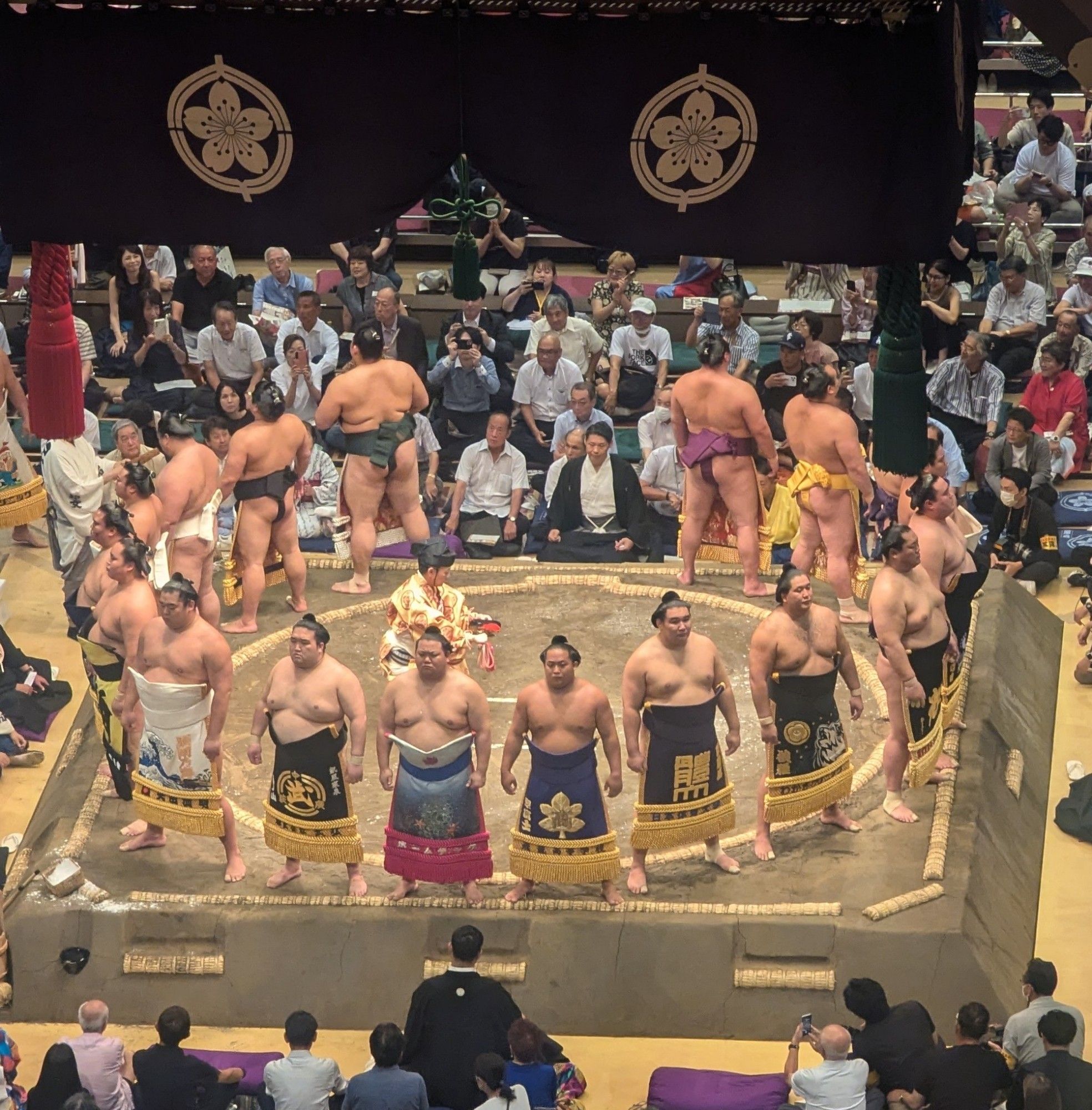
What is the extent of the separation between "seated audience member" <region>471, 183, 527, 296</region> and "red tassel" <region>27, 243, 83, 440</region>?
563cm

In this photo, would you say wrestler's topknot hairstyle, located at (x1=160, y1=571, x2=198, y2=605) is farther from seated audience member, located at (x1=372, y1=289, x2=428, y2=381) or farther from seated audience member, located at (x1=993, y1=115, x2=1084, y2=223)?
seated audience member, located at (x1=993, y1=115, x2=1084, y2=223)

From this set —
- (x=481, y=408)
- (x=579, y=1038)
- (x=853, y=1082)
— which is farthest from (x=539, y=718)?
(x=481, y=408)

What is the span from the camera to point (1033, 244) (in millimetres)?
10539

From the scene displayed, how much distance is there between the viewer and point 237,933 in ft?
22.2

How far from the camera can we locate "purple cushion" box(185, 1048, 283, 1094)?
615 centimetres

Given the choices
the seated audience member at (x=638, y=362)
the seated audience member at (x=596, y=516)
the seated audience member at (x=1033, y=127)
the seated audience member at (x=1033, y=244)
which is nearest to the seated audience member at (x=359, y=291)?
the seated audience member at (x=638, y=362)

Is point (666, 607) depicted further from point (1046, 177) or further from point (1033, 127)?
point (1033, 127)

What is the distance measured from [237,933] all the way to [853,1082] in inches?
78.2

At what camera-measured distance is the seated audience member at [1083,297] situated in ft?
33.2

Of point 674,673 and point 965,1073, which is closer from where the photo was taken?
point 965,1073

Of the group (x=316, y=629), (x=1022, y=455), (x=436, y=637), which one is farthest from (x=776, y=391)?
(x=316, y=629)

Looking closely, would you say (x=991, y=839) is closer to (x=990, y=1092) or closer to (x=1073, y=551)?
(x=990, y=1092)

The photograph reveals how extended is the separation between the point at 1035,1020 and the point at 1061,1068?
194 mm

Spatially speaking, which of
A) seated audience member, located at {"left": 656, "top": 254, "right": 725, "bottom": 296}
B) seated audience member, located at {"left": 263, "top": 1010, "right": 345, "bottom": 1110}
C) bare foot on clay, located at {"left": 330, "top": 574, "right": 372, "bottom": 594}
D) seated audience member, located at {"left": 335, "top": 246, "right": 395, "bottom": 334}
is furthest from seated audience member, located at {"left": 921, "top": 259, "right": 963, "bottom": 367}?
seated audience member, located at {"left": 263, "top": 1010, "right": 345, "bottom": 1110}
